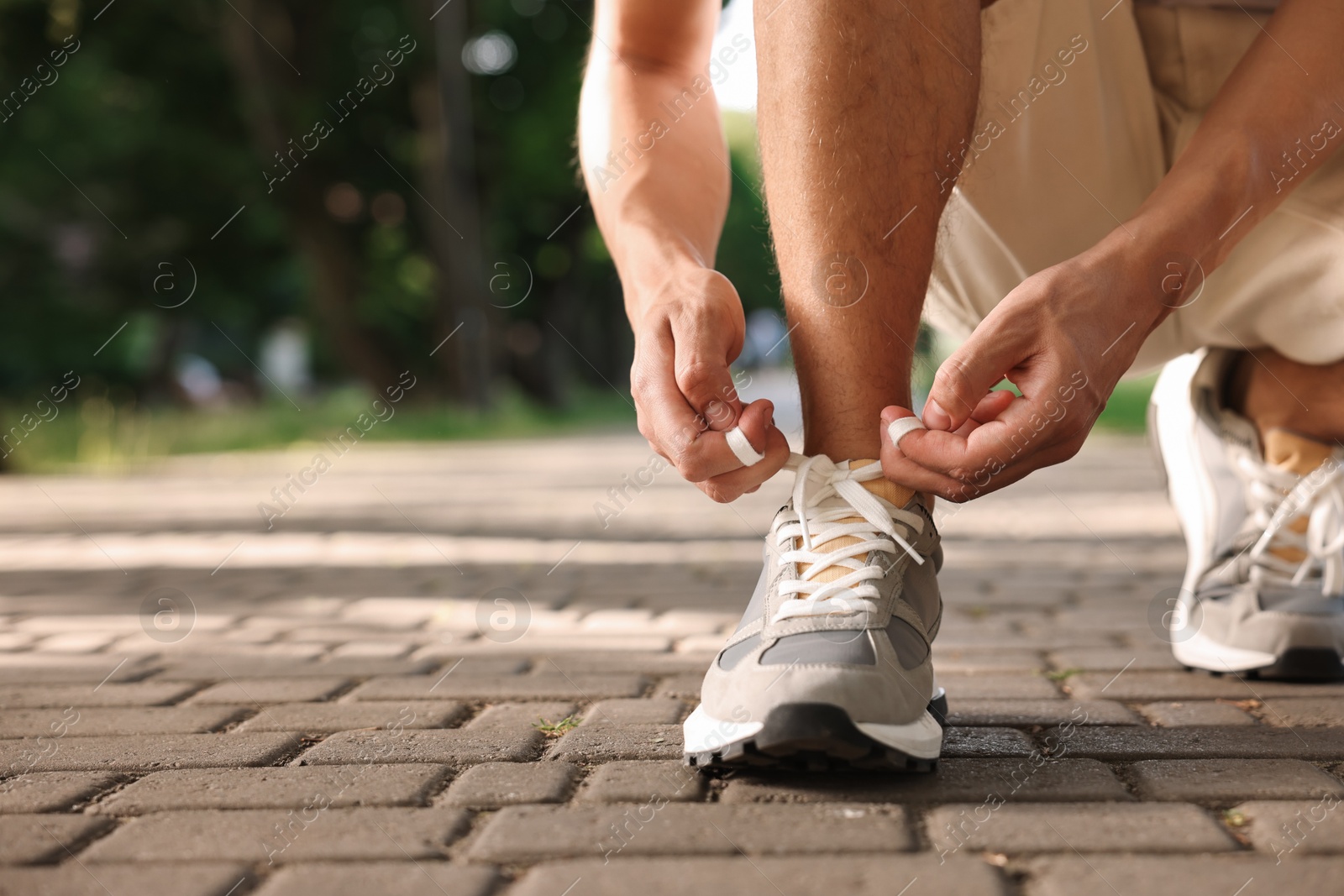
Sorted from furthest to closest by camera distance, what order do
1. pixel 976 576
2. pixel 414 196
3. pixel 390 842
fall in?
pixel 414 196 → pixel 976 576 → pixel 390 842

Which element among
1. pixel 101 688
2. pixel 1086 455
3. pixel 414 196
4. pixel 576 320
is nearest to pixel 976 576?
pixel 101 688

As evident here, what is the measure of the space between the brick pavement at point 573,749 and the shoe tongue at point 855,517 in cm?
30

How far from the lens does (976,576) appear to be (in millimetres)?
3902

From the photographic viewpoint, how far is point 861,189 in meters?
1.83

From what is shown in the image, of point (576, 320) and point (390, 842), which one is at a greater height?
point (576, 320)

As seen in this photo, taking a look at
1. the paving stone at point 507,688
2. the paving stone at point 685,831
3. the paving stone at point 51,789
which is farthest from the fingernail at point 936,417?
the paving stone at point 51,789

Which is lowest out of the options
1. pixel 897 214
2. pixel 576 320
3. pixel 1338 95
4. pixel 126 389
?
pixel 1338 95

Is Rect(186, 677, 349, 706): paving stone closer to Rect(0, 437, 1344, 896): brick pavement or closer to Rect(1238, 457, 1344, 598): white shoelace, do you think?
Rect(0, 437, 1344, 896): brick pavement

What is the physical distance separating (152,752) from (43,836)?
1.33ft

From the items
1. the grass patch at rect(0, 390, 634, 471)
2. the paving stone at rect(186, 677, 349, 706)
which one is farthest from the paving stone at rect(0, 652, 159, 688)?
the grass patch at rect(0, 390, 634, 471)

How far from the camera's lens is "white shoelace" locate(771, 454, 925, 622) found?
69.0 inches

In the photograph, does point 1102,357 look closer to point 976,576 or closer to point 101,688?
point 101,688

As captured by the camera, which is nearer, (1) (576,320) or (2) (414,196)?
(2) (414,196)

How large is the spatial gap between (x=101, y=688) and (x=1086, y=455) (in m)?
8.14
